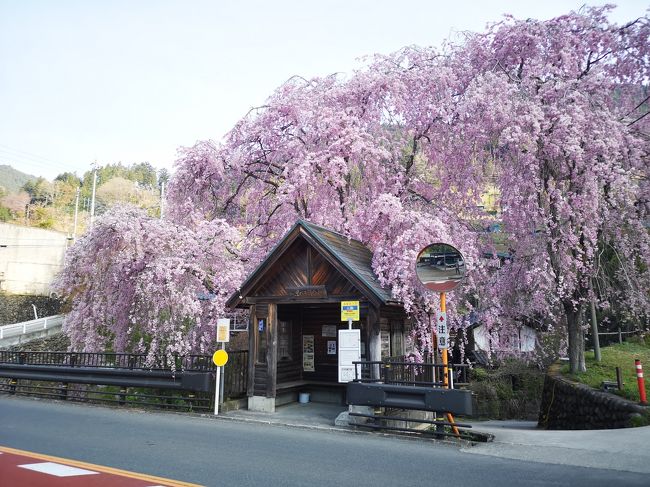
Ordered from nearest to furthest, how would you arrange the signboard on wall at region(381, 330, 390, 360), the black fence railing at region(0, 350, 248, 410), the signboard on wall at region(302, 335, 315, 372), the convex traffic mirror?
the convex traffic mirror
the black fence railing at region(0, 350, 248, 410)
the signboard on wall at region(381, 330, 390, 360)
the signboard on wall at region(302, 335, 315, 372)

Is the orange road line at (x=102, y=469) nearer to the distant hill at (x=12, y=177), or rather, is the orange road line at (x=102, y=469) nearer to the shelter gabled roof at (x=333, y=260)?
the shelter gabled roof at (x=333, y=260)

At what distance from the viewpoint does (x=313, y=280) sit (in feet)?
40.9

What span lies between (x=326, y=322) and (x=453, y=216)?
6184 mm

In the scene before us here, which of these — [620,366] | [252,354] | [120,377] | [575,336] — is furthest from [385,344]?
[620,366]

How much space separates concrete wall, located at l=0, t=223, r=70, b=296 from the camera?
39.6 m

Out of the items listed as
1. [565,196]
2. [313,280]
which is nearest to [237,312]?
[313,280]

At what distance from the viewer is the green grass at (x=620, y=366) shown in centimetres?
1395

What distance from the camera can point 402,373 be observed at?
38.9 feet

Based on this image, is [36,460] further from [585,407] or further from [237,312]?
[585,407]

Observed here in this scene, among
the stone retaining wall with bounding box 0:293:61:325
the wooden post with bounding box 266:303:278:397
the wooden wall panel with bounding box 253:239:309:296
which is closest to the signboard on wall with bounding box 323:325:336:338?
the wooden post with bounding box 266:303:278:397

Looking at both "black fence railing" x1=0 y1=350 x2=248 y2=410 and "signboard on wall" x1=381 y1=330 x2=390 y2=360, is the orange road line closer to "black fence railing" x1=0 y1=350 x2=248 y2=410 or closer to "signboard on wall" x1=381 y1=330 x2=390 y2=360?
"black fence railing" x1=0 y1=350 x2=248 y2=410

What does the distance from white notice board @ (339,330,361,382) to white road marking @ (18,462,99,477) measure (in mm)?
6256

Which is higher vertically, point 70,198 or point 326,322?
point 70,198

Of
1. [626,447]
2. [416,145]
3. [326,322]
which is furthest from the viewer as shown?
[416,145]
